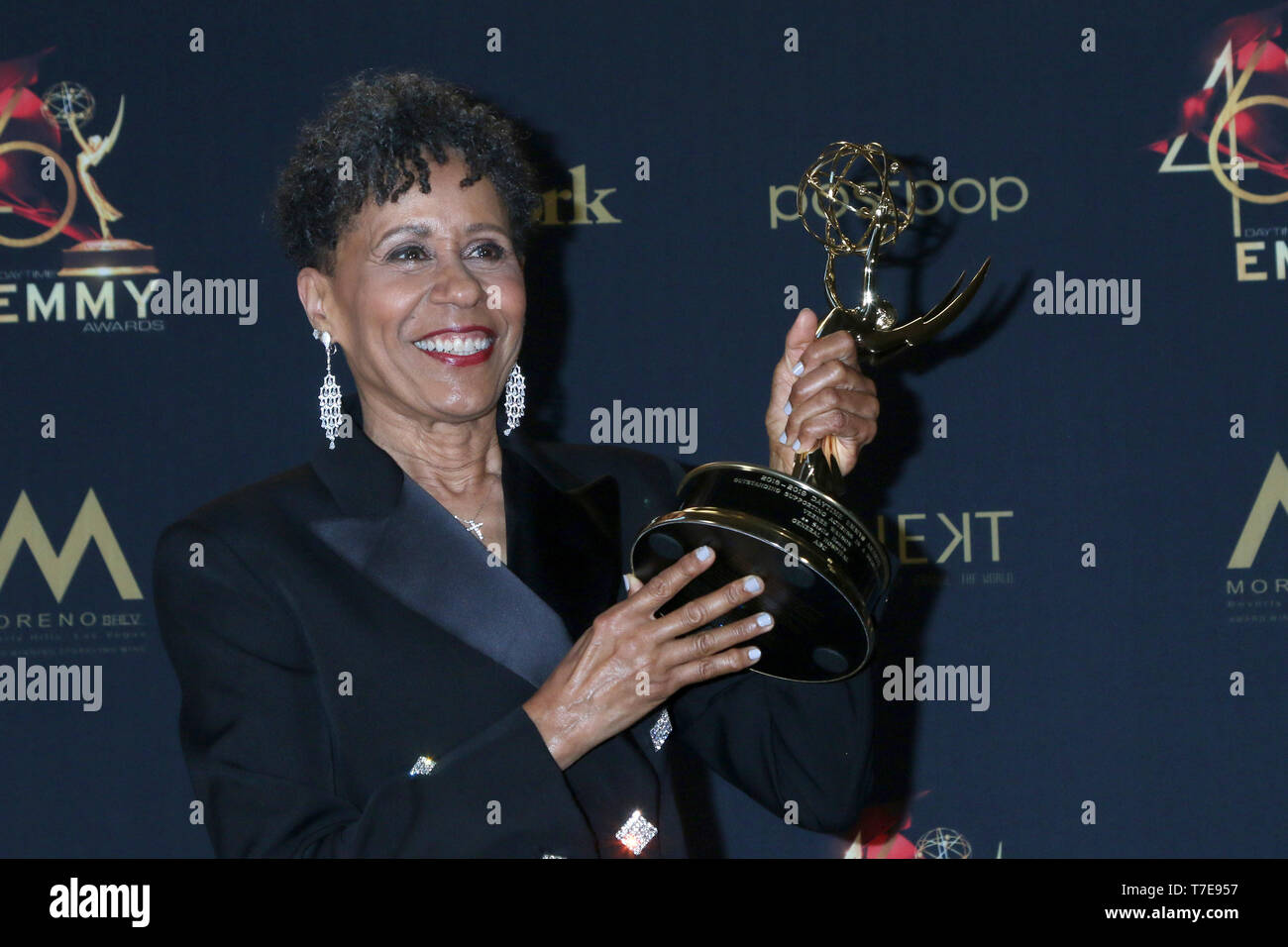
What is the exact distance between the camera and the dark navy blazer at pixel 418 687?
1298mm

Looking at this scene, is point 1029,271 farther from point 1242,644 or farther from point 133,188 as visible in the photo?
point 133,188

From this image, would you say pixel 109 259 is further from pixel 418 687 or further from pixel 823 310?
pixel 418 687

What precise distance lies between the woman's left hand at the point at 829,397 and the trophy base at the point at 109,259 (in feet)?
6.35

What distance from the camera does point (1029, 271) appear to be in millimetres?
2881

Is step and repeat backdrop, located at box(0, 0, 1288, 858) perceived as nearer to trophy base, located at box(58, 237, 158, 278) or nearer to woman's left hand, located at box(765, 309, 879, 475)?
trophy base, located at box(58, 237, 158, 278)

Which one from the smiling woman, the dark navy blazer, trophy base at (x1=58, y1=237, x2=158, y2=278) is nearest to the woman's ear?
A: the smiling woman

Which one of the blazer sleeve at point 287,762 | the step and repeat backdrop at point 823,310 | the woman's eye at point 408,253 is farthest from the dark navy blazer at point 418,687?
the step and repeat backdrop at point 823,310

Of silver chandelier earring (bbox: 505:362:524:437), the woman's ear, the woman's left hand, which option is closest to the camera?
the woman's left hand

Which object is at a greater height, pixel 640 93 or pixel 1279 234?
pixel 640 93

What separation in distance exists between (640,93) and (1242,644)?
1721 mm

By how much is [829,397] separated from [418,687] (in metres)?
0.52

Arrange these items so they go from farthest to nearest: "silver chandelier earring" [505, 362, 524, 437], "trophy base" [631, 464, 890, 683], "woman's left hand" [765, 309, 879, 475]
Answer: "silver chandelier earring" [505, 362, 524, 437] < "woman's left hand" [765, 309, 879, 475] < "trophy base" [631, 464, 890, 683]

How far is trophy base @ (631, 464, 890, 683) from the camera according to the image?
1.25 m
